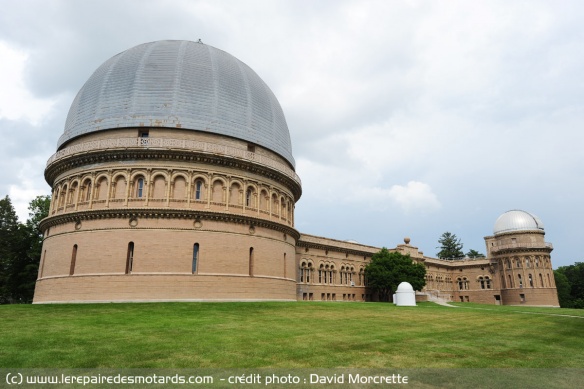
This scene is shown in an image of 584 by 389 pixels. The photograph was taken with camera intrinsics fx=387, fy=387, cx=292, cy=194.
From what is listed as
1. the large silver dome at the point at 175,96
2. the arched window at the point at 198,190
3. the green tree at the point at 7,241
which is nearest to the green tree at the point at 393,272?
the large silver dome at the point at 175,96

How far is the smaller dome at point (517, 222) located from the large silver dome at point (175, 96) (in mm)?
46759

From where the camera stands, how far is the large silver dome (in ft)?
100

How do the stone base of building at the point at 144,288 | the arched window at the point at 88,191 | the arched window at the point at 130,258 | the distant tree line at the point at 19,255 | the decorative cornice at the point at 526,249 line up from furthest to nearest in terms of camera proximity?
the decorative cornice at the point at 526,249 → the distant tree line at the point at 19,255 → the arched window at the point at 88,191 → the arched window at the point at 130,258 → the stone base of building at the point at 144,288

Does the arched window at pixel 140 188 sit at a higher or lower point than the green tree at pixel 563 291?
higher

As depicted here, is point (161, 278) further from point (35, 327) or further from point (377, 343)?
point (377, 343)

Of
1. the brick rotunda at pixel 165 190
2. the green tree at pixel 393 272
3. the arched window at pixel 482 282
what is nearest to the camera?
the brick rotunda at pixel 165 190

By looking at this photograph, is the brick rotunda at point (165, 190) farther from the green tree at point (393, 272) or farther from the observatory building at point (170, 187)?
the green tree at point (393, 272)

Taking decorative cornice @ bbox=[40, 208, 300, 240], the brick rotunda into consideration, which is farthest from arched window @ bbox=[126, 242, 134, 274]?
decorative cornice @ bbox=[40, 208, 300, 240]

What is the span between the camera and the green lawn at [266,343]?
9461mm

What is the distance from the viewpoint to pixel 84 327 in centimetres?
1509

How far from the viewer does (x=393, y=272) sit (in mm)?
45938

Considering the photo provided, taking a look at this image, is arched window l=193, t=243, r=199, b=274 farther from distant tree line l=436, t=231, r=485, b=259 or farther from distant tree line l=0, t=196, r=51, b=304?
distant tree line l=436, t=231, r=485, b=259

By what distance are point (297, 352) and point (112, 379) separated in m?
4.61

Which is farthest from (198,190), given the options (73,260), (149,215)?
(73,260)
